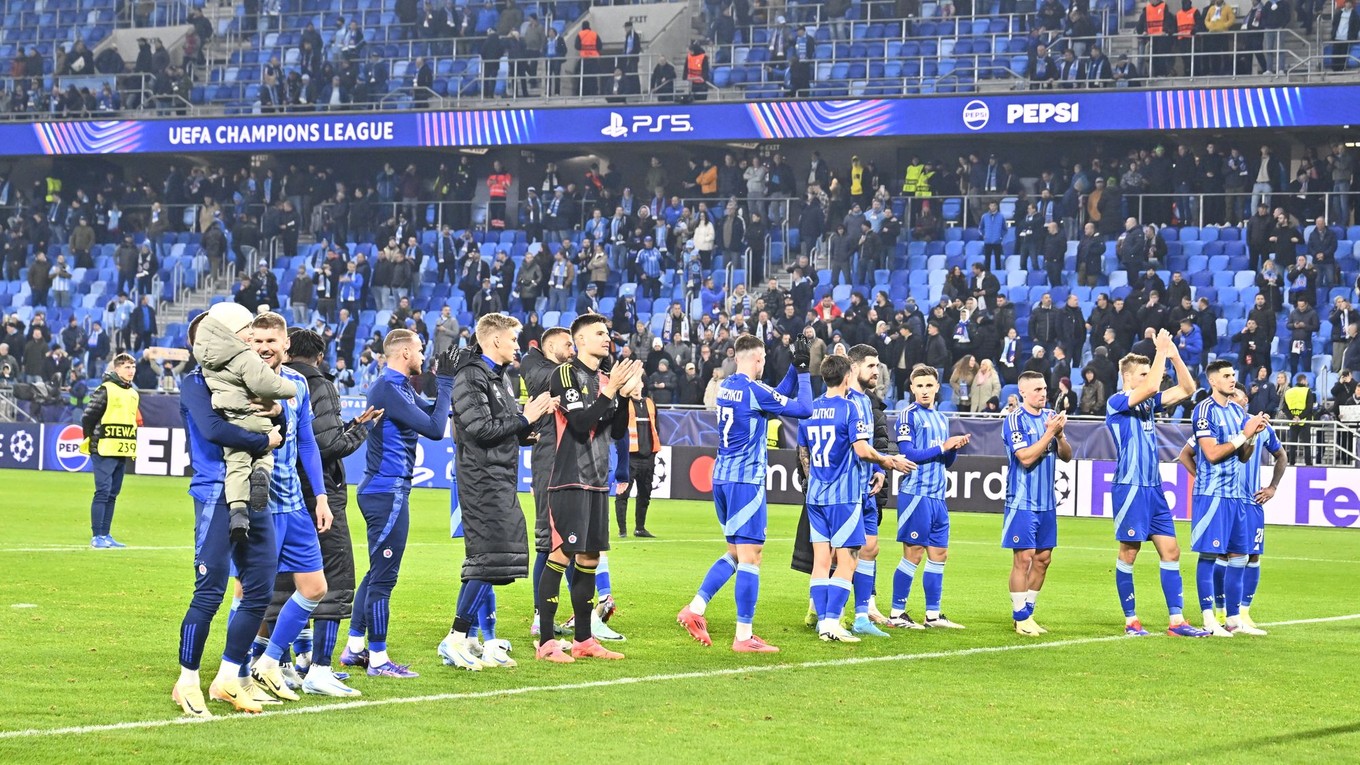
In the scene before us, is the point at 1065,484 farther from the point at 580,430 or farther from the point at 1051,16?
the point at 580,430

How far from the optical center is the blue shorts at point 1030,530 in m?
12.5

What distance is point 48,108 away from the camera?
140ft

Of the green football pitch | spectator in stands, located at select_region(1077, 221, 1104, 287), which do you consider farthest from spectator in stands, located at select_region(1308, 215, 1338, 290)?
the green football pitch

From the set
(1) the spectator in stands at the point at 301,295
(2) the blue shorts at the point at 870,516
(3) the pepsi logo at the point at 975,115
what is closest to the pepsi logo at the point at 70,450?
(1) the spectator in stands at the point at 301,295

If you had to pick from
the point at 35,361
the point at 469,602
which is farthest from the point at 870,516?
the point at 35,361

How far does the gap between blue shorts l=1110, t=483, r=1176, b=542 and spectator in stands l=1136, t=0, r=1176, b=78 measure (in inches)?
851

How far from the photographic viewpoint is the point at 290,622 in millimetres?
8734

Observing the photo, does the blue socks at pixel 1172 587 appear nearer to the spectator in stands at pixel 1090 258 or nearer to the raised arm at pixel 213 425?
the raised arm at pixel 213 425

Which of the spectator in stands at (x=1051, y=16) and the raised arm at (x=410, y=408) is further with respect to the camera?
the spectator in stands at (x=1051, y=16)

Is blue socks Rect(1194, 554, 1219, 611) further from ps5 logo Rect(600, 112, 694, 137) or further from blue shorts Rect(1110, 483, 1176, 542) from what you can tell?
ps5 logo Rect(600, 112, 694, 137)

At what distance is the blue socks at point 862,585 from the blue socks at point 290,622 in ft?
16.1

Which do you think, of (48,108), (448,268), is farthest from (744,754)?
(48,108)

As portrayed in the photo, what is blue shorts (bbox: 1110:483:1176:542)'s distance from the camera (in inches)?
495

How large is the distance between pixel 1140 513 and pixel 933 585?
1.63 meters
